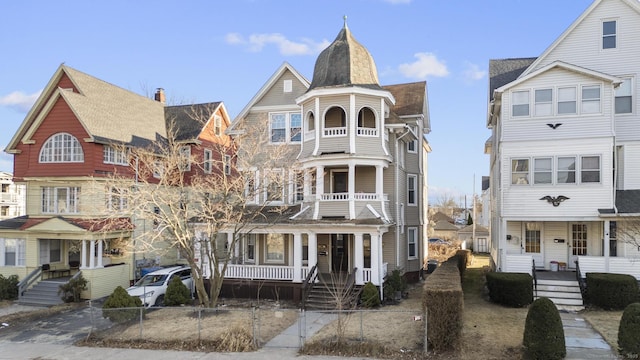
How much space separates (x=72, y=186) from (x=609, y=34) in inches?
1079

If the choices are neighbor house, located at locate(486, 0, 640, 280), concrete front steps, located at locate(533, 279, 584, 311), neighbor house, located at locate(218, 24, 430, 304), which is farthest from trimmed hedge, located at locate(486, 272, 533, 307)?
neighbor house, located at locate(218, 24, 430, 304)

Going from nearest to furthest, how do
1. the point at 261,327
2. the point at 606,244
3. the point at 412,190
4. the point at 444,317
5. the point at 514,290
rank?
the point at 444,317
the point at 261,327
the point at 514,290
the point at 606,244
the point at 412,190

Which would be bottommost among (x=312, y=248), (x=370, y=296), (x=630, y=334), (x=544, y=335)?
(x=370, y=296)

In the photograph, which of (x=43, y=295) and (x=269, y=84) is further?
(x=269, y=84)

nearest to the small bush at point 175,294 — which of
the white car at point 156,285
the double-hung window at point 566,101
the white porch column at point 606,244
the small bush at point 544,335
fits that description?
the white car at point 156,285

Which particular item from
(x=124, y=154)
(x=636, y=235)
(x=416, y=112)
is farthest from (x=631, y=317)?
(x=124, y=154)

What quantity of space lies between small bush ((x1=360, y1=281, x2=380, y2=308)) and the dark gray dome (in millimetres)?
9319

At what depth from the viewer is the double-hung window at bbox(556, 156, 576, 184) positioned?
1958 centimetres

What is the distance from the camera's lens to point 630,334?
1123 centimetres

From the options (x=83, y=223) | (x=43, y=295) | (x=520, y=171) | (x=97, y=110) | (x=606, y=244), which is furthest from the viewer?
(x=97, y=110)

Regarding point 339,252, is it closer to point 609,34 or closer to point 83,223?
point 83,223

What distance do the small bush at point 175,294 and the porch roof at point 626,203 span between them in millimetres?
18117

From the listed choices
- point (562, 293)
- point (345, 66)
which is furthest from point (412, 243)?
point (345, 66)

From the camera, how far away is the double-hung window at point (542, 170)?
65.2 feet
